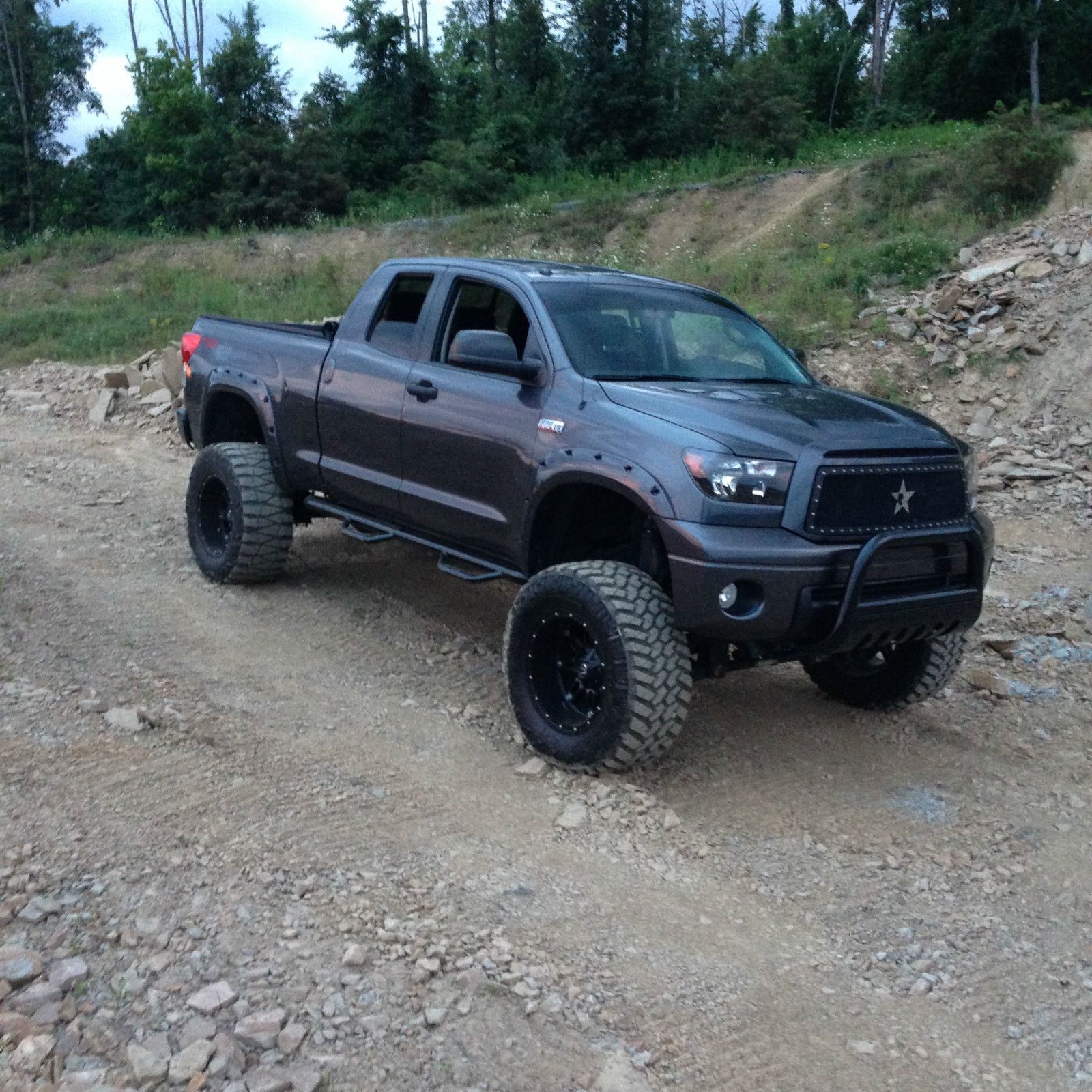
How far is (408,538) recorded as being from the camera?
628 cm

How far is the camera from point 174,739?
16.6ft

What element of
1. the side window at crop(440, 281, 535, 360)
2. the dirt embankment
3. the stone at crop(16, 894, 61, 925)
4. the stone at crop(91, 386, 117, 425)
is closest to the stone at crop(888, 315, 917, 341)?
the dirt embankment

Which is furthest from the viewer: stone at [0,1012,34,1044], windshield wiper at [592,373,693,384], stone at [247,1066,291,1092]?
windshield wiper at [592,373,693,384]

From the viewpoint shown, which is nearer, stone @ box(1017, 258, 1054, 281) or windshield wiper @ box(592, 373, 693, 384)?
windshield wiper @ box(592, 373, 693, 384)

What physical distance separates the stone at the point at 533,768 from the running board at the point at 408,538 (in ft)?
2.78

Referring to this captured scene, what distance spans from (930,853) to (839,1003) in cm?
117

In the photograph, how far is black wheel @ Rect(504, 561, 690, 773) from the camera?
476 cm

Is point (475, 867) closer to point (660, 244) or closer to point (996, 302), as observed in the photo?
point (996, 302)

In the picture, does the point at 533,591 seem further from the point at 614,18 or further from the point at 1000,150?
the point at 614,18

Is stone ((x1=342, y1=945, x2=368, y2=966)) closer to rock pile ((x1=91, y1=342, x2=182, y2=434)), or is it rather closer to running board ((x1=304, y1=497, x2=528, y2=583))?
running board ((x1=304, y1=497, x2=528, y2=583))

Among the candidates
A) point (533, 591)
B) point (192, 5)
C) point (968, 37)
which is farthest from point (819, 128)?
point (533, 591)

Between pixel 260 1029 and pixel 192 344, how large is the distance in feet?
17.6

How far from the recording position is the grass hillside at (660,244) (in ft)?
48.5

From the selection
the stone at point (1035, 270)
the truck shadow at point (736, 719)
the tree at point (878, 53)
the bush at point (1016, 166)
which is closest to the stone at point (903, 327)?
the stone at point (1035, 270)
